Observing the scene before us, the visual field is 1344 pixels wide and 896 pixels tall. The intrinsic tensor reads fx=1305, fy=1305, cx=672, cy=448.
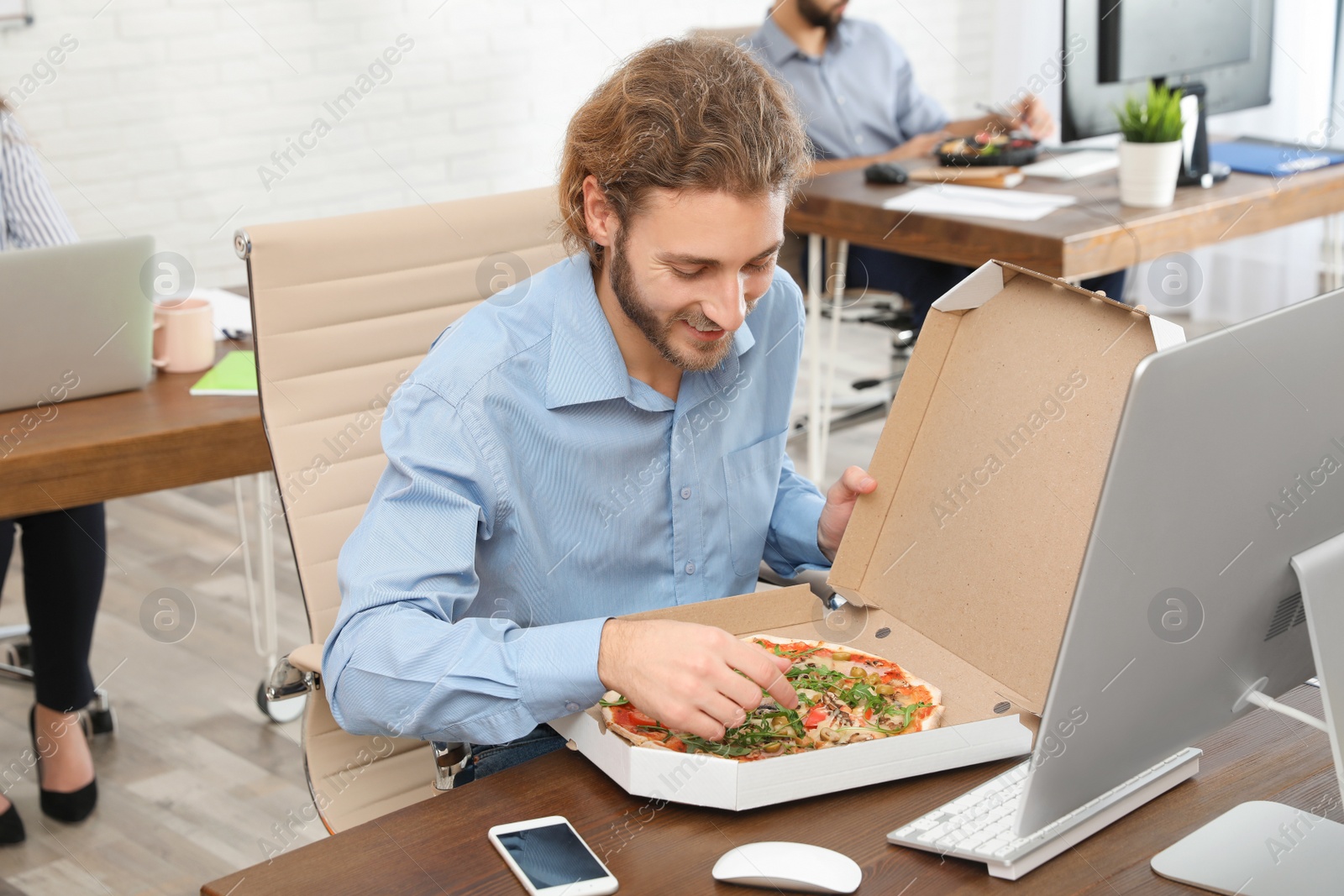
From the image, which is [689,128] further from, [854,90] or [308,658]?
[854,90]

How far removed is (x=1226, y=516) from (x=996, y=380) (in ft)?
1.15

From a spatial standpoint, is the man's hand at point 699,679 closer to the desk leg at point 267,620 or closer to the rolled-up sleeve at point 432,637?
the rolled-up sleeve at point 432,637

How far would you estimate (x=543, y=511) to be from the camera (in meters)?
1.26

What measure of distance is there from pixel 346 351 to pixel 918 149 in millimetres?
2215

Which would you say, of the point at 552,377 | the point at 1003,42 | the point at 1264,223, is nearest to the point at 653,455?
the point at 552,377

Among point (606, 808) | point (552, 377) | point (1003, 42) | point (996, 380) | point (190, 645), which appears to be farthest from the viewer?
point (1003, 42)

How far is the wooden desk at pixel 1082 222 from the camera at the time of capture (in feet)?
8.41

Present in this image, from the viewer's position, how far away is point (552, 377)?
1243 millimetres

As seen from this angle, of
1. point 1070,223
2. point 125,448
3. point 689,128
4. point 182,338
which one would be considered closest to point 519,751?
point 689,128

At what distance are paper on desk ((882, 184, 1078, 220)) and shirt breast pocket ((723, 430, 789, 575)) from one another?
1.45m

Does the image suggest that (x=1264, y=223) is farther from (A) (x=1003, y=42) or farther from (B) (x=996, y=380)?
(A) (x=1003, y=42)

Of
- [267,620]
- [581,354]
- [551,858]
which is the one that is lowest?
[267,620]

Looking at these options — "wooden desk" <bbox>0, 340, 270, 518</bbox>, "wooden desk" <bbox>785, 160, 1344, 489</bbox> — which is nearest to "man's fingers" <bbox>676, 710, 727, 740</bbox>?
"wooden desk" <bbox>0, 340, 270, 518</bbox>

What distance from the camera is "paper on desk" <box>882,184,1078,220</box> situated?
2723mm
